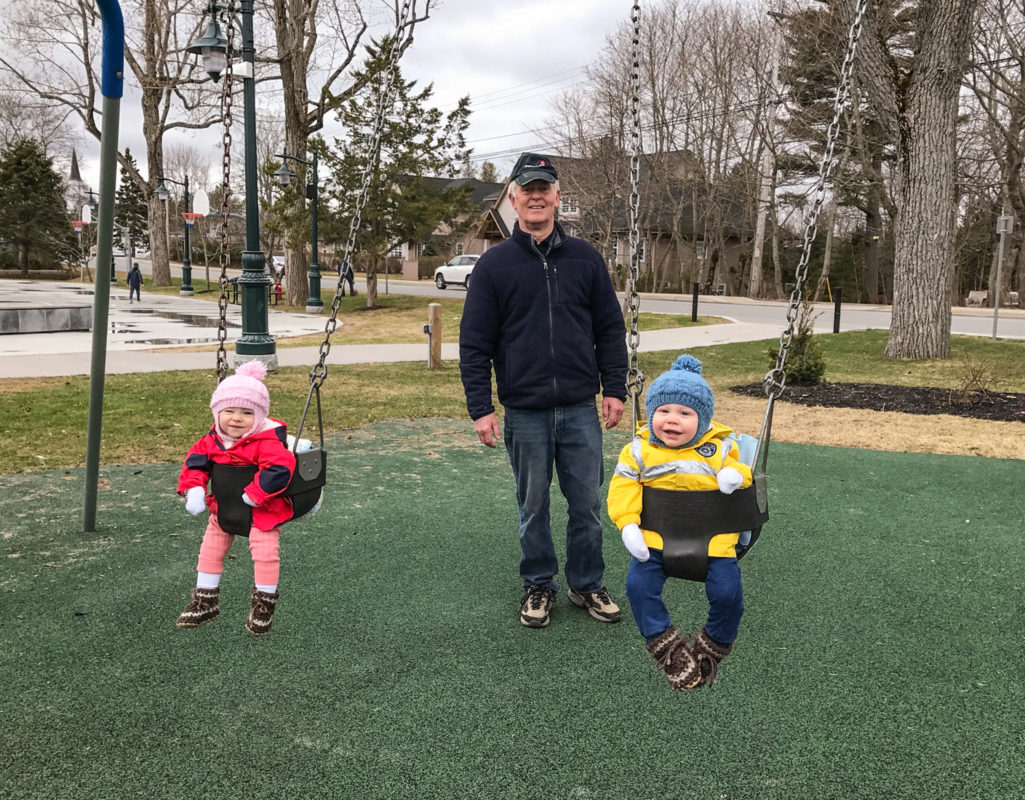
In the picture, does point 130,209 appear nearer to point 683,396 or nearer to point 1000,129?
point 1000,129

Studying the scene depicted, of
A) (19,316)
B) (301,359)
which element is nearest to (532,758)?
(301,359)

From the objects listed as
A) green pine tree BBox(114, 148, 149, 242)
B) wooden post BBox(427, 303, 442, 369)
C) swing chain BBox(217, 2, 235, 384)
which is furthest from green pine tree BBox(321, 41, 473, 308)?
green pine tree BBox(114, 148, 149, 242)

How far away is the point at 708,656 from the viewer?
8.45ft

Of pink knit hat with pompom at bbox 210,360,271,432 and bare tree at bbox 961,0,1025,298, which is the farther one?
bare tree at bbox 961,0,1025,298

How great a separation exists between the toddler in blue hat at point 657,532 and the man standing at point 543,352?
33.4 inches

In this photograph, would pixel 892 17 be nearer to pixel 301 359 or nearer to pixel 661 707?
pixel 301 359

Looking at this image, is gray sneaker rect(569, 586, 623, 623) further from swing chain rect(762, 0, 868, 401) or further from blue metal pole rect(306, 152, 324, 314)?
blue metal pole rect(306, 152, 324, 314)

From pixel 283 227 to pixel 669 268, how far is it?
31048 mm

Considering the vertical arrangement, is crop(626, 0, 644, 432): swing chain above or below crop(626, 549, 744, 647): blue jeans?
above

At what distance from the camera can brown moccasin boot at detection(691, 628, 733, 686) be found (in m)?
2.55

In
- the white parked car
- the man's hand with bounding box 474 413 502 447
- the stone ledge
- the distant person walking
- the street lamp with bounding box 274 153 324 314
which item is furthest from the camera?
the white parked car

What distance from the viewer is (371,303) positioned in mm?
27812

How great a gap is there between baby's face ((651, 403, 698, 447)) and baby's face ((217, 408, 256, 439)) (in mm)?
1287

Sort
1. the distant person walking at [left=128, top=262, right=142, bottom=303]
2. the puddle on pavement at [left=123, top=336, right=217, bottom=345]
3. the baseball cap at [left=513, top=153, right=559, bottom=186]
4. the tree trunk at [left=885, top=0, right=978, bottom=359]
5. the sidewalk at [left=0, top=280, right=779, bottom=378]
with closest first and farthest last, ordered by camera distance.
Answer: the baseball cap at [left=513, top=153, right=559, bottom=186]
the tree trunk at [left=885, top=0, right=978, bottom=359]
the sidewalk at [left=0, top=280, right=779, bottom=378]
the puddle on pavement at [left=123, top=336, right=217, bottom=345]
the distant person walking at [left=128, top=262, right=142, bottom=303]
